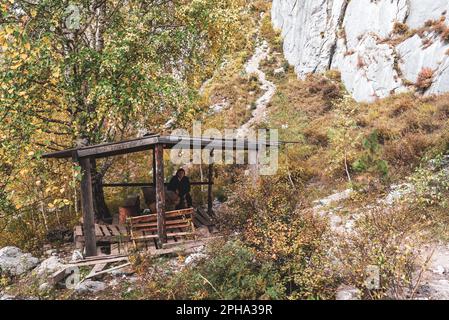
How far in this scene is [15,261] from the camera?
37.1 feet

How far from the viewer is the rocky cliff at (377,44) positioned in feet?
62.8

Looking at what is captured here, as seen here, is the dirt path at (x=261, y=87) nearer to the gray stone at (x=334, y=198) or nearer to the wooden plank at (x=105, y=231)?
the gray stone at (x=334, y=198)

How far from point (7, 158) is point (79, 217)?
506 cm

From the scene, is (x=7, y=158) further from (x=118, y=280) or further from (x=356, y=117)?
(x=356, y=117)

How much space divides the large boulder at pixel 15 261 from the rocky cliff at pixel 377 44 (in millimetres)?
18705

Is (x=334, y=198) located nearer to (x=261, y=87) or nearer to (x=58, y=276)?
(x=58, y=276)

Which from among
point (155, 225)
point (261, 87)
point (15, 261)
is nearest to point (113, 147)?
point (155, 225)

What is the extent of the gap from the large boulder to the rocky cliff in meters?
18.7

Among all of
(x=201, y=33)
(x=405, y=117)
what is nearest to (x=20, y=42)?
(x=201, y=33)

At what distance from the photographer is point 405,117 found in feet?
54.2

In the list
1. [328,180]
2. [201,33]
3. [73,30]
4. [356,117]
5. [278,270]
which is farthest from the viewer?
[356,117]

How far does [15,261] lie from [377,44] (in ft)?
72.4

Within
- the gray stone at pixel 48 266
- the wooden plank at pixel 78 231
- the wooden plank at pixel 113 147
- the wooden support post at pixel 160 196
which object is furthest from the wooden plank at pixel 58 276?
the wooden plank at pixel 113 147

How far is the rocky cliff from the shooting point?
19156mm
